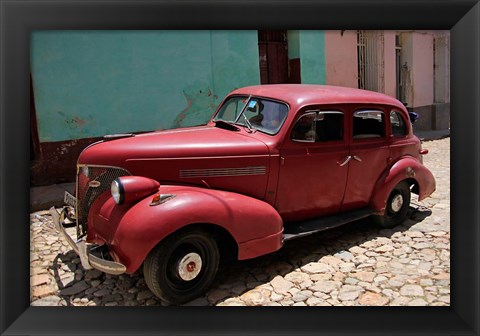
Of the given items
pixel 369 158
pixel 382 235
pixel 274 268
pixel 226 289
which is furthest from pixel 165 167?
pixel 382 235

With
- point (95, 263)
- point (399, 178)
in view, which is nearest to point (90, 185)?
point (95, 263)

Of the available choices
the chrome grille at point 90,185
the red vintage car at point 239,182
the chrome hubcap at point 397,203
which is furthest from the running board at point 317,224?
the chrome grille at point 90,185

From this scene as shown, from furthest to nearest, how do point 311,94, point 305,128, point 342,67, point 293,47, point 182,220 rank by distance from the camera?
1. point 293,47
2. point 342,67
3. point 311,94
4. point 305,128
5. point 182,220

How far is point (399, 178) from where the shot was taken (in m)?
4.41

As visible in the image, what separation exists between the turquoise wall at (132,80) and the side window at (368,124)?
2.18 metres

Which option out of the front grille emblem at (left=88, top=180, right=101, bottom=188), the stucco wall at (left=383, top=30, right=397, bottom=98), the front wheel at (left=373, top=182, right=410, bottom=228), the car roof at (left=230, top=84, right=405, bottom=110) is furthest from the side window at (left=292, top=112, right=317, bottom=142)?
the stucco wall at (left=383, top=30, right=397, bottom=98)

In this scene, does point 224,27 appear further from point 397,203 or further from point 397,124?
point 397,203

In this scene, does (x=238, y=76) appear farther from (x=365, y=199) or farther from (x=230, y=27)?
(x=230, y=27)

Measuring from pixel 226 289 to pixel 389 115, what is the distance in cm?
266

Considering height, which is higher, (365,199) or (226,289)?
(365,199)

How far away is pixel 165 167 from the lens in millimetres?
3240

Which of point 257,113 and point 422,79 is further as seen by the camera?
point 422,79

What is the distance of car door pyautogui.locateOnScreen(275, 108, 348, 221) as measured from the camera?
370cm

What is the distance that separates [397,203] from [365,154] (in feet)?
2.76
